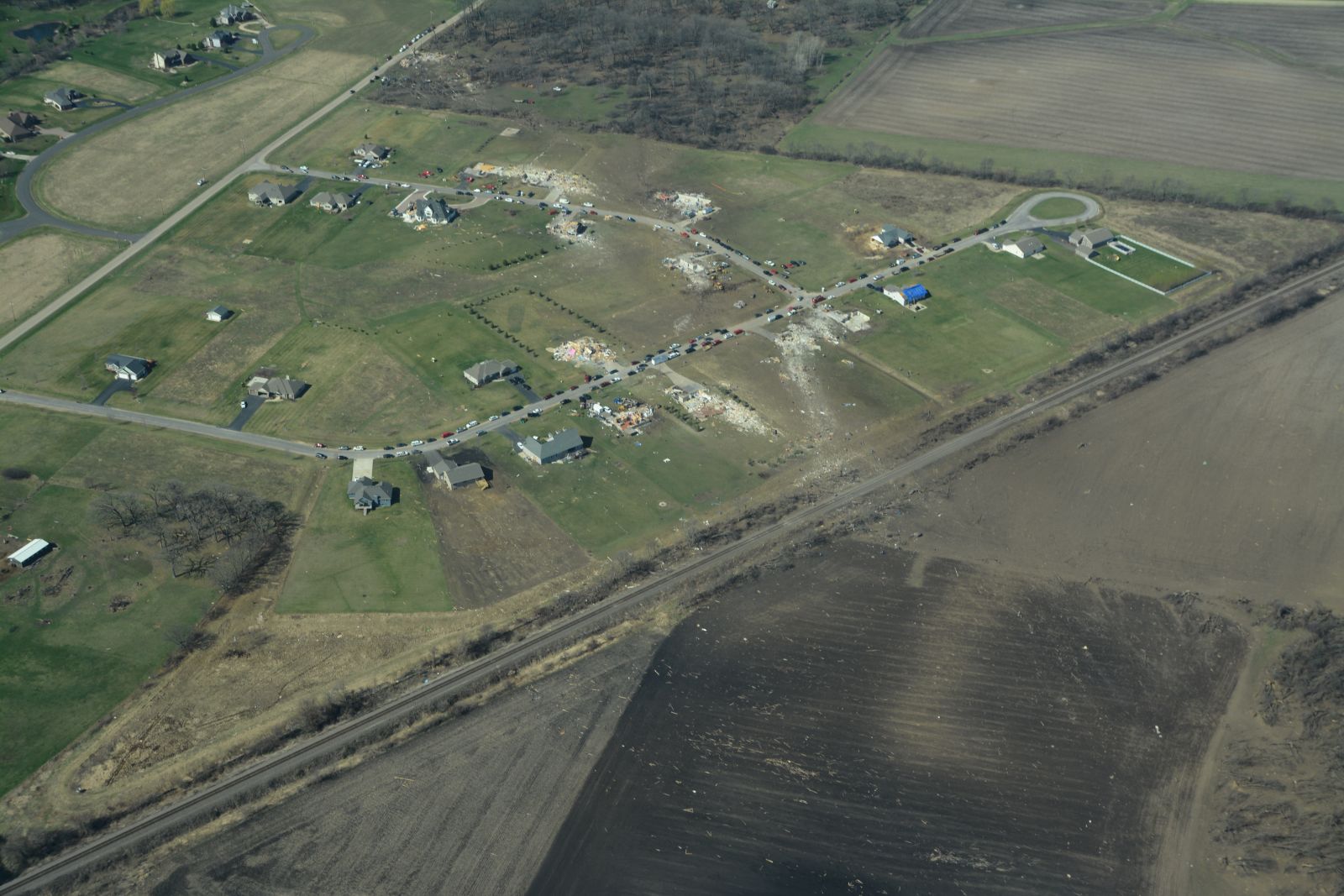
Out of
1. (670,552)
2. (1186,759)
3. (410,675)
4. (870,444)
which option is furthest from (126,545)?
(1186,759)

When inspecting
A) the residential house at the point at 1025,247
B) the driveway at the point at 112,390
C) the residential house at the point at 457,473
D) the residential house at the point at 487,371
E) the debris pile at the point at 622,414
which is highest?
the residential house at the point at 1025,247

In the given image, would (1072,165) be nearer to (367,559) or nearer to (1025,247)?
(1025,247)

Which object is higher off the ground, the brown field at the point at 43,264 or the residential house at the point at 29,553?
the brown field at the point at 43,264

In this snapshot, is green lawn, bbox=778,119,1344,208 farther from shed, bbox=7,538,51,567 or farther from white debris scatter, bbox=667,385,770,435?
shed, bbox=7,538,51,567

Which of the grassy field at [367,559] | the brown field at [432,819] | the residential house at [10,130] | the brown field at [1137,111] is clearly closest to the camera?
the brown field at [432,819]

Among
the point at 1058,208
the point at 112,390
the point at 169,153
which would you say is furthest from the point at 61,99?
the point at 1058,208

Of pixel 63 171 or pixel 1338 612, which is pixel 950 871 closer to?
pixel 1338 612

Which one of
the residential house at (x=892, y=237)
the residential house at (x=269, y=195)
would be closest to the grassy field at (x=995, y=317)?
the residential house at (x=892, y=237)

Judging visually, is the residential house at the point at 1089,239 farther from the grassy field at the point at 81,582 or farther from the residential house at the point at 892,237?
the grassy field at the point at 81,582
